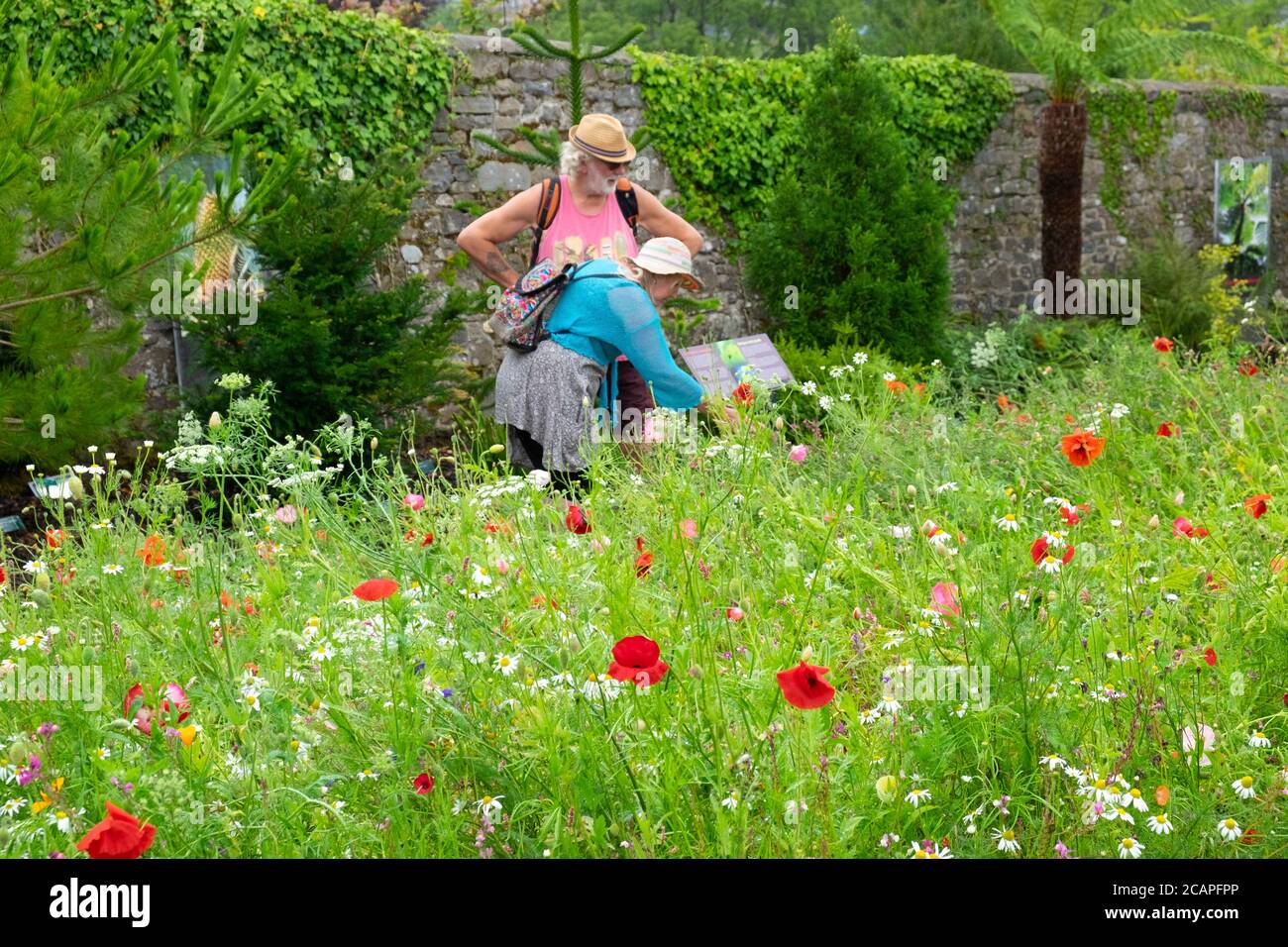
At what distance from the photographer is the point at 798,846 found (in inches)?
71.2

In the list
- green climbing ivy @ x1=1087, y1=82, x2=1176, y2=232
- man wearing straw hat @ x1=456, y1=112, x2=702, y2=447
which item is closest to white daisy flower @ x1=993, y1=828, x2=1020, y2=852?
man wearing straw hat @ x1=456, y1=112, x2=702, y2=447

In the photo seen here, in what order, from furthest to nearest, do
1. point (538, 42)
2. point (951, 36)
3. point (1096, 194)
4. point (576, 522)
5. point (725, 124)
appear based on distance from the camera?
point (951, 36), point (1096, 194), point (725, 124), point (538, 42), point (576, 522)

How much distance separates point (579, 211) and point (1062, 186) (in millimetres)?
9413

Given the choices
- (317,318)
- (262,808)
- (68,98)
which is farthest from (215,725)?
(317,318)

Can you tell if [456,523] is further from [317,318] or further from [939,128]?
[939,128]

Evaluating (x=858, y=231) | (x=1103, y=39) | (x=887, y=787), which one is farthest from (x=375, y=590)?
(x=1103, y=39)

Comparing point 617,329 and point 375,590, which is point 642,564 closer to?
point 375,590

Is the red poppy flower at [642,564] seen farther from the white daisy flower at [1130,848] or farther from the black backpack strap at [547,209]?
the black backpack strap at [547,209]

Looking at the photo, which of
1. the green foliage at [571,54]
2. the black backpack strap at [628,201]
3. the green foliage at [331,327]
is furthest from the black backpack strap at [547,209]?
the green foliage at [571,54]

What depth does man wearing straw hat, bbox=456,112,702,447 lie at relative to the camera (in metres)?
4.55

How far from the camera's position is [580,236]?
185 inches

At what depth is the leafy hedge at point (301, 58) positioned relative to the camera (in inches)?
294

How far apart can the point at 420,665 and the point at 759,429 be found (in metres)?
1.42

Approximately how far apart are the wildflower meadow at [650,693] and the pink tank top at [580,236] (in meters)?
1.61
